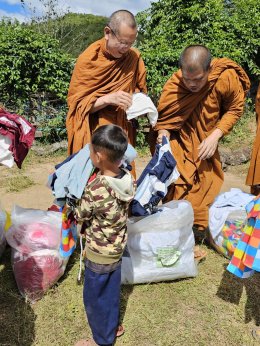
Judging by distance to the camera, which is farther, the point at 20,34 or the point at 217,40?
the point at 217,40

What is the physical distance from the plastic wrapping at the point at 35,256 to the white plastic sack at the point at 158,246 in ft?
1.76

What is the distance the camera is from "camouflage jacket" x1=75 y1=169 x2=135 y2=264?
1911 millimetres

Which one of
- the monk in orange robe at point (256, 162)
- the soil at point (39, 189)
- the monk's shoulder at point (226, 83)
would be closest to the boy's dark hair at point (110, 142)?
the monk's shoulder at point (226, 83)

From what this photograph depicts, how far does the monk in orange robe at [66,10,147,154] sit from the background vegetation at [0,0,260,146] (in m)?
3.79

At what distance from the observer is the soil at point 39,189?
4.44 metres

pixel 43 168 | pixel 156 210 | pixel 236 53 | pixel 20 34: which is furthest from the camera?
pixel 236 53

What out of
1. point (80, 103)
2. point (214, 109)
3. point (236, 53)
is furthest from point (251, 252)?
point (236, 53)

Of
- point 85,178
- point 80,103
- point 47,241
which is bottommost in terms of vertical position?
point 47,241

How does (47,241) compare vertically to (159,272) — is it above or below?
above

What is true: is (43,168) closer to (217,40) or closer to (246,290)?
(246,290)

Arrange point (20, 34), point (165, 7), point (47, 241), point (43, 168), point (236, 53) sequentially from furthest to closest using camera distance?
point (165, 7) → point (236, 53) → point (20, 34) → point (43, 168) → point (47, 241)

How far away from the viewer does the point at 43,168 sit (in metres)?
5.84

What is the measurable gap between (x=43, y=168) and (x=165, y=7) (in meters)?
5.41

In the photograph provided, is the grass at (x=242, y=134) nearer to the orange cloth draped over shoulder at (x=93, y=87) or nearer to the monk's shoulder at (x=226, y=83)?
the monk's shoulder at (x=226, y=83)
